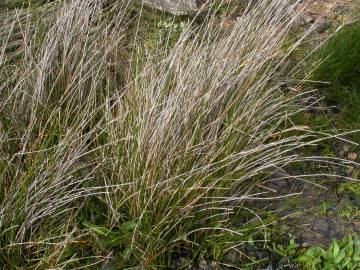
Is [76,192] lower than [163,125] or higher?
lower

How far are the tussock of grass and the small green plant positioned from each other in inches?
8.9

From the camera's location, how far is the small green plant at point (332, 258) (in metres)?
2.14

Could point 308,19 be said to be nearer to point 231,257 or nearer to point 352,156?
point 352,156

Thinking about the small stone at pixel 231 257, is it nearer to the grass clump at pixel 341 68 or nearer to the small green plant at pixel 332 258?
the small green plant at pixel 332 258

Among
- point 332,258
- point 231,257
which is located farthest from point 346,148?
point 231,257

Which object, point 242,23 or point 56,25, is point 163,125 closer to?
point 242,23

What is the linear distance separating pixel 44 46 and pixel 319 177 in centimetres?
139

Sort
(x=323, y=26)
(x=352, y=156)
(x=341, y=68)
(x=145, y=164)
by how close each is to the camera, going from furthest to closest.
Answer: (x=323, y=26) → (x=341, y=68) → (x=352, y=156) → (x=145, y=164)

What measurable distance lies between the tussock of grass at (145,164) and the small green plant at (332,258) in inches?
8.9

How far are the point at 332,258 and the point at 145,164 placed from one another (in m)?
0.79

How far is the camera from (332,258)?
7.06 ft

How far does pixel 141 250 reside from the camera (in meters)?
2.07

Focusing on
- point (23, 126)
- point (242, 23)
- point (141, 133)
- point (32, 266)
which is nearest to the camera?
point (32, 266)

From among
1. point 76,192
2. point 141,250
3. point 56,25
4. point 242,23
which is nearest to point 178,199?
point 141,250
